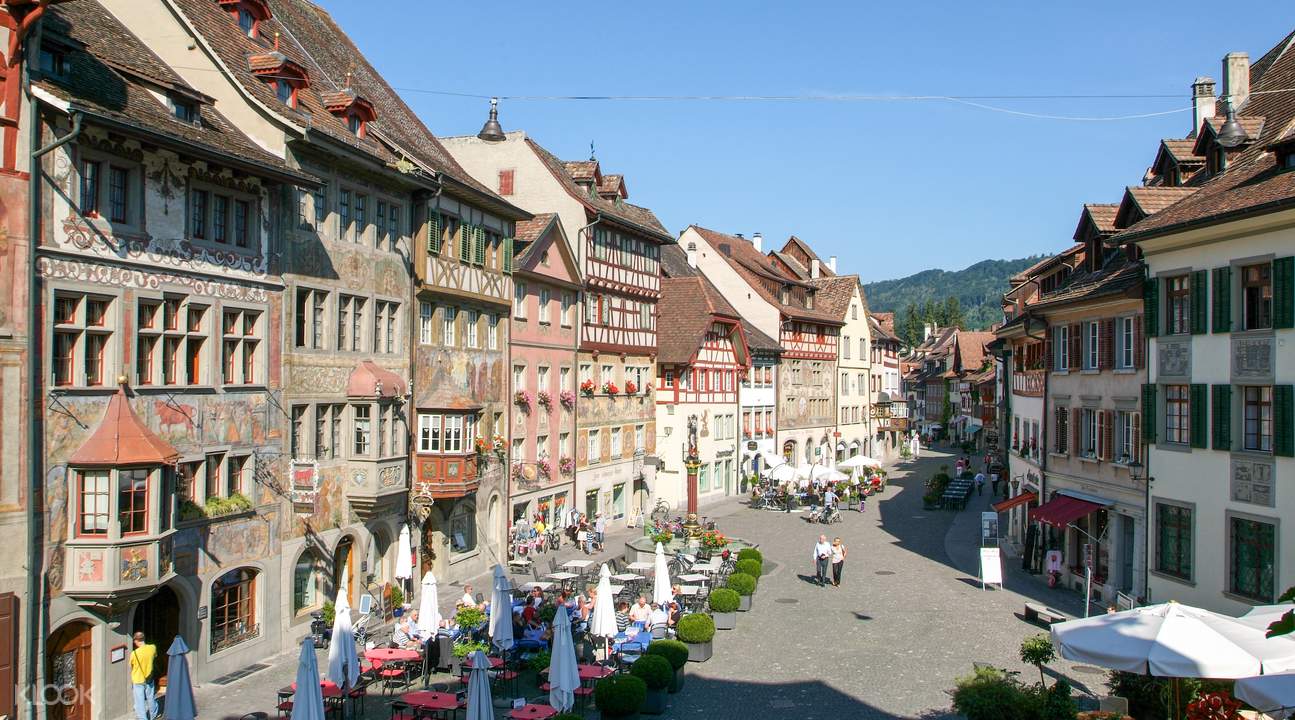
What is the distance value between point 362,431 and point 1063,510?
716 inches

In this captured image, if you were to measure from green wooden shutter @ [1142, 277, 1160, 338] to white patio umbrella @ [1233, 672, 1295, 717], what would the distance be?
536 inches

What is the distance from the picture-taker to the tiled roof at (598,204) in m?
40.4

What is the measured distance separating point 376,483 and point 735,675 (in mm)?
9416

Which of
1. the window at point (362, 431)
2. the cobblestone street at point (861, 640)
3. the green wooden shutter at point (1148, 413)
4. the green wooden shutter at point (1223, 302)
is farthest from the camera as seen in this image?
the green wooden shutter at point (1148, 413)

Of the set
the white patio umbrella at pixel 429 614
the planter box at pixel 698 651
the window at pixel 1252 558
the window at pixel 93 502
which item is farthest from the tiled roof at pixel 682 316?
the window at pixel 93 502

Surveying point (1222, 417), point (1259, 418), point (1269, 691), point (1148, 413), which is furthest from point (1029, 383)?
point (1269, 691)

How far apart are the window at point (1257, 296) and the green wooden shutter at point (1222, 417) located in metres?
1.45

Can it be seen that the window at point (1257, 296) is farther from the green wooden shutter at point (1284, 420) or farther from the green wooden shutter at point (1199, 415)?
the green wooden shutter at point (1199, 415)

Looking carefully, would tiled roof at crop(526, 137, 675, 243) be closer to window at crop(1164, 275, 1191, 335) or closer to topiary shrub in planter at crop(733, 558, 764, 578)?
topiary shrub in planter at crop(733, 558, 764, 578)

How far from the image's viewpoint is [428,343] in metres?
28.6

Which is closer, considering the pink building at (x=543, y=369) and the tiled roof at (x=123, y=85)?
the tiled roof at (x=123, y=85)

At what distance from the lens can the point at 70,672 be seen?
1709cm

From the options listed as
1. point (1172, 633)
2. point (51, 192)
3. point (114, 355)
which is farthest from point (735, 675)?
point (51, 192)

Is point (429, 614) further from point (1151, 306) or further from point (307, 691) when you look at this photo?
point (1151, 306)
